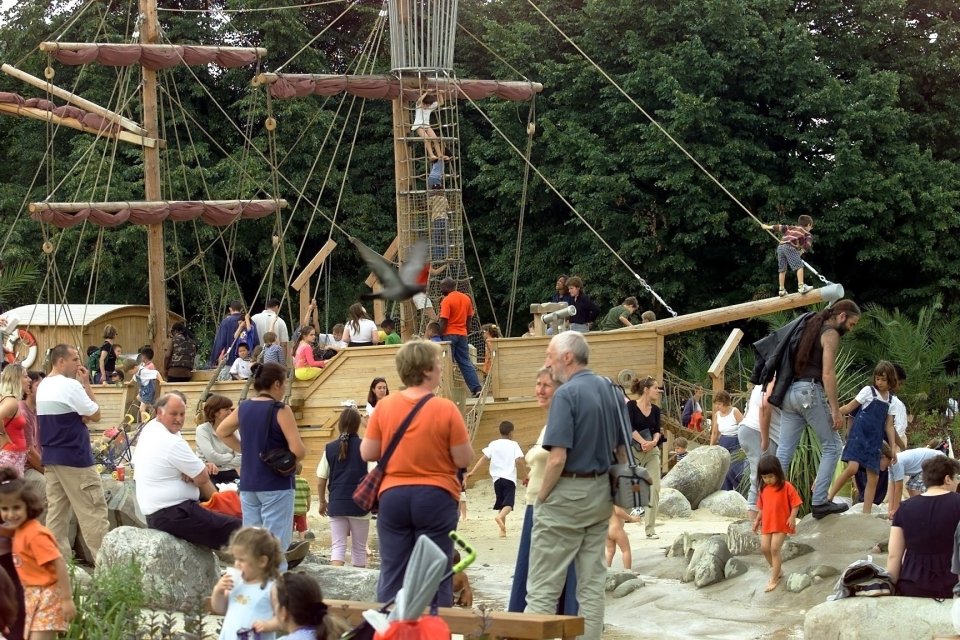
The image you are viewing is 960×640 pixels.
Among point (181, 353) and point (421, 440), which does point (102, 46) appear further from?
point (421, 440)

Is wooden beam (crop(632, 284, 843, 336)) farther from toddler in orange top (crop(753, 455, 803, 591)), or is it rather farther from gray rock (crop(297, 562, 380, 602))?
gray rock (crop(297, 562, 380, 602))

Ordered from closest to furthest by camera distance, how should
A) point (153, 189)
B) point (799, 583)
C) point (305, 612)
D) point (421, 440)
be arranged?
point (305, 612) → point (421, 440) → point (799, 583) → point (153, 189)

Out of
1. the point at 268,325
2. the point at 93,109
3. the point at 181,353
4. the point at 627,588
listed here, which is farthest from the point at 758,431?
the point at 93,109

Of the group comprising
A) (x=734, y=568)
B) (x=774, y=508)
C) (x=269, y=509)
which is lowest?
(x=734, y=568)

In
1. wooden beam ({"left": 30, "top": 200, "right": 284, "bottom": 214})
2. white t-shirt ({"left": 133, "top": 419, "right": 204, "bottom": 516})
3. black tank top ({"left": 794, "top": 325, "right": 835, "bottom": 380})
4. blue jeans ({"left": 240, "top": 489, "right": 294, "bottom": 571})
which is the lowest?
blue jeans ({"left": 240, "top": 489, "right": 294, "bottom": 571})

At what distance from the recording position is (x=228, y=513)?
9594 mm

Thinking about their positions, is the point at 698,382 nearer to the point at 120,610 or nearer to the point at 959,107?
the point at 959,107

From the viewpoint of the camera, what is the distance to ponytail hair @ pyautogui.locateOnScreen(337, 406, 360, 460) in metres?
11.0

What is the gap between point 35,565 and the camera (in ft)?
23.4

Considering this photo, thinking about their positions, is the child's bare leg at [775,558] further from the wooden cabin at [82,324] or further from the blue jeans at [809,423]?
the wooden cabin at [82,324]

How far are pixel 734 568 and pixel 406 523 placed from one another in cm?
470

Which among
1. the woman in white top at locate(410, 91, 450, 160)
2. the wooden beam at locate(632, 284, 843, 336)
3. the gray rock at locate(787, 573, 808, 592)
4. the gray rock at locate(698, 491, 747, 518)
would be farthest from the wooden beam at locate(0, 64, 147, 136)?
the gray rock at locate(787, 573, 808, 592)

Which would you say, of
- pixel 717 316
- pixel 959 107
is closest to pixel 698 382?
pixel 717 316

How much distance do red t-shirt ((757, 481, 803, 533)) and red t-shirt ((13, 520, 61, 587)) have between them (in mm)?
5234
